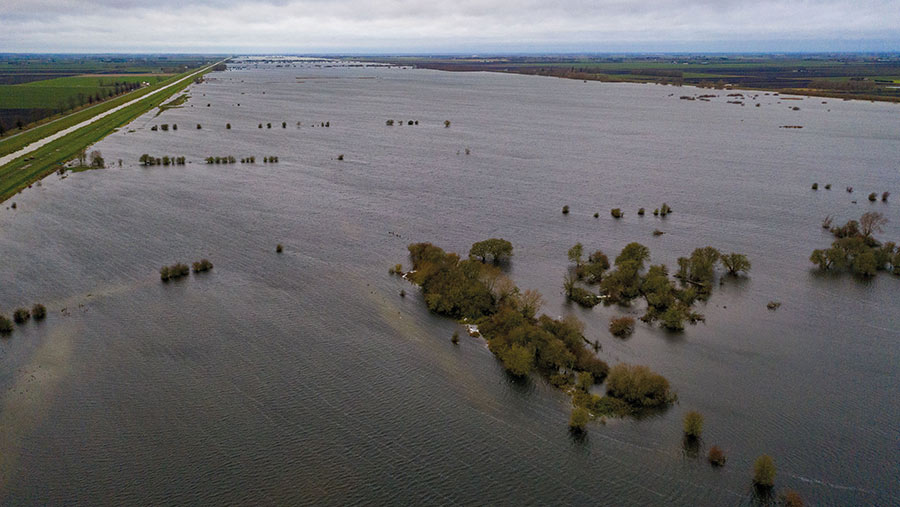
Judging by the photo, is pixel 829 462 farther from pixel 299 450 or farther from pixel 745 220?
pixel 745 220

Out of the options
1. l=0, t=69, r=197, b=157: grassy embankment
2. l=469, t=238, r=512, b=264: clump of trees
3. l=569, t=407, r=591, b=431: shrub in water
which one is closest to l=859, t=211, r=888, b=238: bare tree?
l=469, t=238, r=512, b=264: clump of trees

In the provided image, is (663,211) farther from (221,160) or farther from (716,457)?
(221,160)

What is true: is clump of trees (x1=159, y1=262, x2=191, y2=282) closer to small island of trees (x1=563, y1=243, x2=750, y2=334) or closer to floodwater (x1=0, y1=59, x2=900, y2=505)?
floodwater (x1=0, y1=59, x2=900, y2=505)

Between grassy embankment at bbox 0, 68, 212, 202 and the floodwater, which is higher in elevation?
grassy embankment at bbox 0, 68, 212, 202

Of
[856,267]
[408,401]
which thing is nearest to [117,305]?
[408,401]

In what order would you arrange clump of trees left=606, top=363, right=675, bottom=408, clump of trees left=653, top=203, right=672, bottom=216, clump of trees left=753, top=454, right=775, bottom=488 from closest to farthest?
clump of trees left=753, top=454, right=775, bottom=488 < clump of trees left=606, top=363, right=675, bottom=408 < clump of trees left=653, top=203, right=672, bottom=216

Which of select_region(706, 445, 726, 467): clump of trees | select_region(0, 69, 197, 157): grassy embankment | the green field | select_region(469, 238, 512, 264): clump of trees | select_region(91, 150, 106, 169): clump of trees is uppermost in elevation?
the green field

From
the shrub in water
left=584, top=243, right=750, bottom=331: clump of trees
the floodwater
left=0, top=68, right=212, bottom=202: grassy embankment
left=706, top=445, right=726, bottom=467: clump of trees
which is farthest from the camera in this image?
left=0, top=68, right=212, bottom=202: grassy embankment
